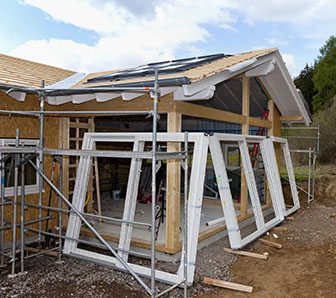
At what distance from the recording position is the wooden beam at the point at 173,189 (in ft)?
18.1

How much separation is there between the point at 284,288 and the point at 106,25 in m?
14.7

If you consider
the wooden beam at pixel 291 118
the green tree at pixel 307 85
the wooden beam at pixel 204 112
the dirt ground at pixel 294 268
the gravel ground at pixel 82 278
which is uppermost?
the green tree at pixel 307 85

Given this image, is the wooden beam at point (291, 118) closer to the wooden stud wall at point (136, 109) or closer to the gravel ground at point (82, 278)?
the wooden stud wall at point (136, 109)

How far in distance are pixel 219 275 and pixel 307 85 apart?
1181 inches

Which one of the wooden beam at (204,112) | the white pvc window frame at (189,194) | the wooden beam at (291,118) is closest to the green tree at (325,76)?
the wooden beam at (291,118)

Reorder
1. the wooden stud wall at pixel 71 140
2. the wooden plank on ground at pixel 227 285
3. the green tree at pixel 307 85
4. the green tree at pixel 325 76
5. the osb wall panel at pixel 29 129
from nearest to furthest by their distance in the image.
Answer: the wooden plank on ground at pixel 227 285, the osb wall panel at pixel 29 129, the wooden stud wall at pixel 71 140, the green tree at pixel 325 76, the green tree at pixel 307 85

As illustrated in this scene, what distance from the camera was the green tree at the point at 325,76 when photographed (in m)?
27.7

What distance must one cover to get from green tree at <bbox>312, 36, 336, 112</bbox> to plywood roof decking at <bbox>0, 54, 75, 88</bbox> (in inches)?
956

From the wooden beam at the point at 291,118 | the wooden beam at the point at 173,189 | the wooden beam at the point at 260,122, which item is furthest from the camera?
the wooden beam at the point at 291,118

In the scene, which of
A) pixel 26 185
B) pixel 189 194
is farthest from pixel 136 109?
pixel 26 185

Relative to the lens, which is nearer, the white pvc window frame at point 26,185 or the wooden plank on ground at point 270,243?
the white pvc window frame at point 26,185

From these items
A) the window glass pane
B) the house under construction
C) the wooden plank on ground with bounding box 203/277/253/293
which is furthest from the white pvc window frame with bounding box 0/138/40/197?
the window glass pane

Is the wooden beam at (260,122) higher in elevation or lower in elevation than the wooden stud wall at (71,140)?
higher

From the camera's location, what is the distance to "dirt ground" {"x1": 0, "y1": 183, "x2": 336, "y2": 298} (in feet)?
15.3
